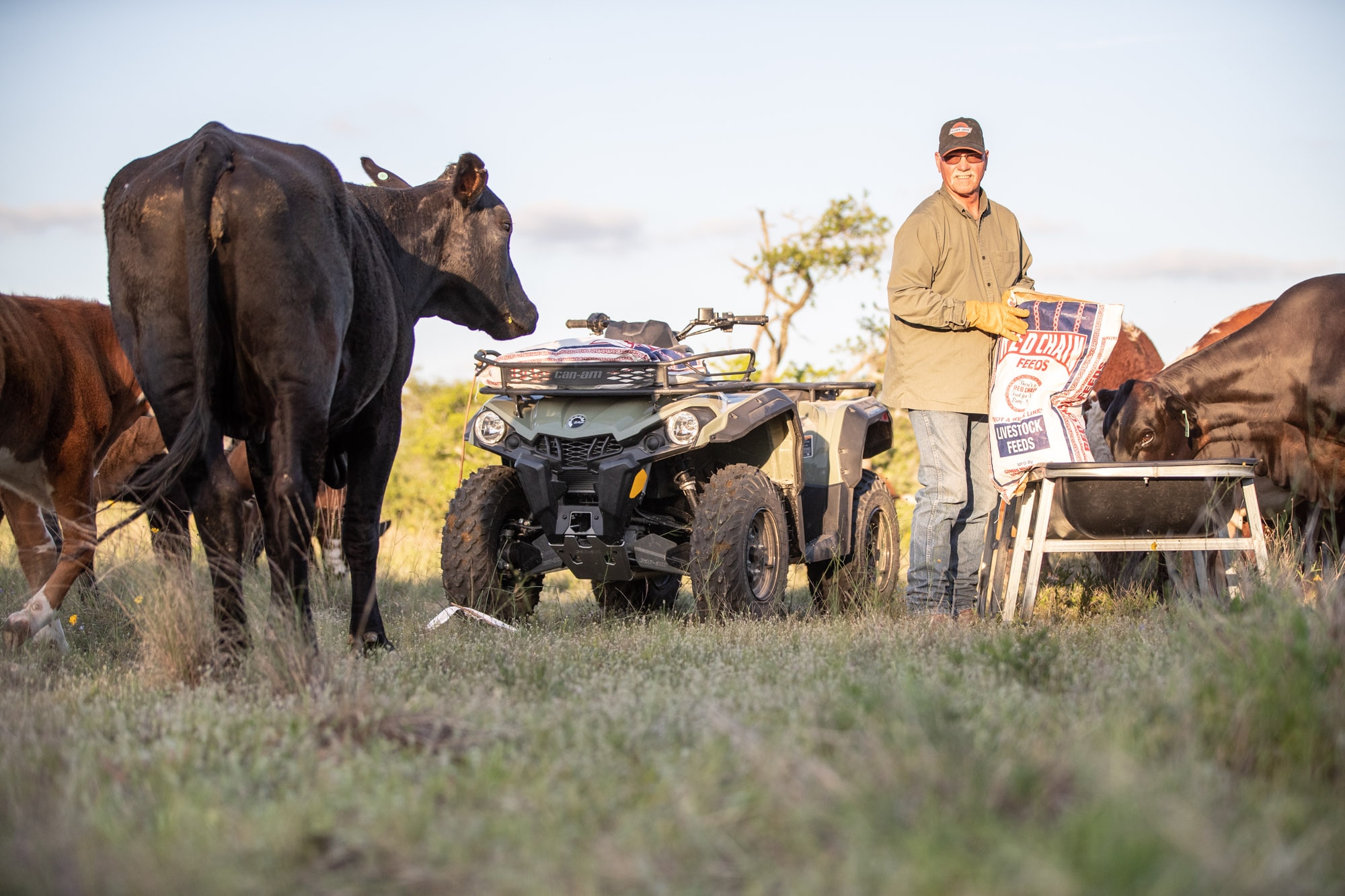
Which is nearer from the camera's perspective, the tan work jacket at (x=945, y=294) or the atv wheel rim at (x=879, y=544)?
the tan work jacket at (x=945, y=294)

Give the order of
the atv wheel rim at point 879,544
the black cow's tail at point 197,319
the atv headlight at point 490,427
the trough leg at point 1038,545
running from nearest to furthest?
the black cow's tail at point 197,319, the trough leg at point 1038,545, the atv headlight at point 490,427, the atv wheel rim at point 879,544

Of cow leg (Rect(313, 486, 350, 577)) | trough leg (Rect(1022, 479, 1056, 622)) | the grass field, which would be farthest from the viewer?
cow leg (Rect(313, 486, 350, 577))

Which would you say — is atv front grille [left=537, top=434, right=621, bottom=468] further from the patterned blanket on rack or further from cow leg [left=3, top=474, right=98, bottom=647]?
cow leg [left=3, top=474, right=98, bottom=647]

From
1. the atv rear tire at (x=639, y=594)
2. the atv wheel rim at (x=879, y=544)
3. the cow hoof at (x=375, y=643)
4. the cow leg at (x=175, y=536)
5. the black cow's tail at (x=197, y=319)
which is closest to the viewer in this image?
the black cow's tail at (x=197, y=319)

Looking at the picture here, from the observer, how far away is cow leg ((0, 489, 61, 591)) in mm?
5949

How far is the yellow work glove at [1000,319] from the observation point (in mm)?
5957

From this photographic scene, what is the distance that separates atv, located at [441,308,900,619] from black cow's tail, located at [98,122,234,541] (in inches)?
88.3

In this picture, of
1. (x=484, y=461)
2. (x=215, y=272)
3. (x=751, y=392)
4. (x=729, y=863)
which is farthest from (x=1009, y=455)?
(x=484, y=461)

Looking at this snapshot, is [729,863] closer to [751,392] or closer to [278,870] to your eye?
[278,870]

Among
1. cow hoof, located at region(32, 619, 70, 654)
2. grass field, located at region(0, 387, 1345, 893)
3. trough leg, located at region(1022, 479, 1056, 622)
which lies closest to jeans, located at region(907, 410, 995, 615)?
trough leg, located at region(1022, 479, 1056, 622)

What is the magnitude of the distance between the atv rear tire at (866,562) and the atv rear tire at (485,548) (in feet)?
5.99

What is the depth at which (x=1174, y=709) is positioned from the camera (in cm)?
275

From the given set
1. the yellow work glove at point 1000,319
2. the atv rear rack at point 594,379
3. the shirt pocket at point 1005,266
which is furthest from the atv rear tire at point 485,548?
the shirt pocket at point 1005,266

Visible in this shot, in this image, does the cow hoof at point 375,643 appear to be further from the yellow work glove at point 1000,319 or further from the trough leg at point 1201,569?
the trough leg at point 1201,569
